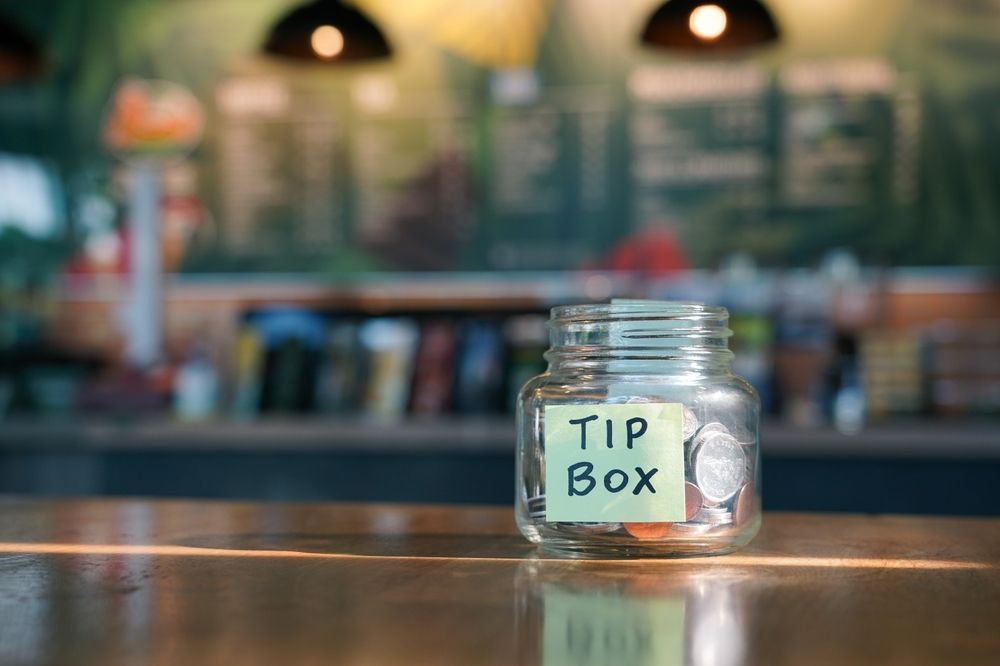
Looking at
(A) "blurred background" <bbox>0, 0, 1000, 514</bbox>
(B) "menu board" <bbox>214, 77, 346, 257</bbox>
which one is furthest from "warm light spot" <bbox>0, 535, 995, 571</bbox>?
(B) "menu board" <bbox>214, 77, 346, 257</bbox>

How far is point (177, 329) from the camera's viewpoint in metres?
4.36

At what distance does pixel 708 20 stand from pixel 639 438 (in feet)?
6.00

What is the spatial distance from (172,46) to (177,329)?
39.4 inches

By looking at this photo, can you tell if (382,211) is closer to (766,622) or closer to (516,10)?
(516,10)

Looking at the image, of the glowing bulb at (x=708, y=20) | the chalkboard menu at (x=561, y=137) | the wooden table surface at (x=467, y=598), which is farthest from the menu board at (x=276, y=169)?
the wooden table surface at (x=467, y=598)

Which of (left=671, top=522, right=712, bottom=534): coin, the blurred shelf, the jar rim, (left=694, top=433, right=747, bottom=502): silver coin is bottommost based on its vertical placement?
the blurred shelf

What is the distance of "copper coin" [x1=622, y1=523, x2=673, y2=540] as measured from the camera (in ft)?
2.76

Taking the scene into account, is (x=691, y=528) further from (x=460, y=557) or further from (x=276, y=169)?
(x=276, y=169)

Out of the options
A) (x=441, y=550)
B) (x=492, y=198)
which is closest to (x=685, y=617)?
(x=441, y=550)

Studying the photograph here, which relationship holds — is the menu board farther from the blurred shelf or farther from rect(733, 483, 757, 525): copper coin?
rect(733, 483, 757, 525): copper coin

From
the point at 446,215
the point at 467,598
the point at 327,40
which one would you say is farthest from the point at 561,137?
the point at 467,598

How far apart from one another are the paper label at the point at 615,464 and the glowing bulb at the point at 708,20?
1809mm

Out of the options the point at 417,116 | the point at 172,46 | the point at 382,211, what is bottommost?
the point at 382,211

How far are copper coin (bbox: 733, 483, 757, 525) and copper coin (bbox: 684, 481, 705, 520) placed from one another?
0.10 ft
